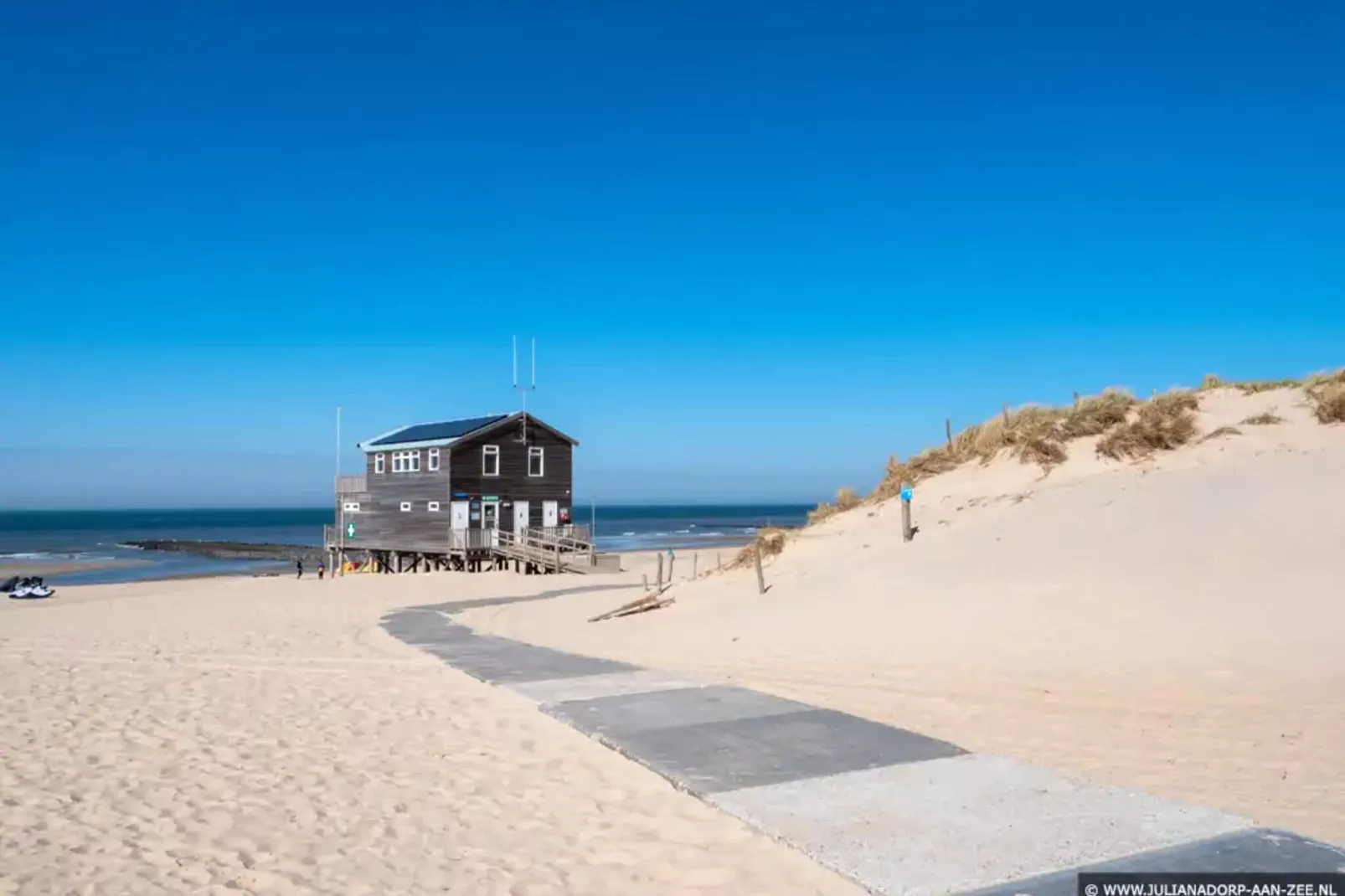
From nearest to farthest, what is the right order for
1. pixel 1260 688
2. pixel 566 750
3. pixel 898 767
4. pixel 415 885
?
pixel 415 885 < pixel 898 767 < pixel 566 750 < pixel 1260 688

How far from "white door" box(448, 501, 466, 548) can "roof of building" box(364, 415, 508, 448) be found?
9.39 ft

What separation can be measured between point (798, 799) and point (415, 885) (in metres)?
2.72

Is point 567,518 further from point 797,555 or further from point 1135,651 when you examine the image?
point 1135,651

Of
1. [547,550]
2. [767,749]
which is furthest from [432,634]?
[547,550]

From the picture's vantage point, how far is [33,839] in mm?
6535

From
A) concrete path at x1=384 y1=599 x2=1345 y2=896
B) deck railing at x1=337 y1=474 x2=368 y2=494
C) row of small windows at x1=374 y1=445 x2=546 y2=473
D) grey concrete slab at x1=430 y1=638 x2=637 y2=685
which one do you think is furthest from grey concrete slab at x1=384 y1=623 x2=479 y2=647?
deck railing at x1=337 y1=474 x2=368 y2=494

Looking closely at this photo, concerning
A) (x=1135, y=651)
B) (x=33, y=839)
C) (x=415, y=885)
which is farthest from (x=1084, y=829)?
(x=33, y=839)

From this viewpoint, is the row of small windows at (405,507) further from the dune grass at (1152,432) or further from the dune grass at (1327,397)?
the dune grass at (1327,397)

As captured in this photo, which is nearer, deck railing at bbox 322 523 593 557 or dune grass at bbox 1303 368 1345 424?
dune grass at bbox 1303 368 1345 424

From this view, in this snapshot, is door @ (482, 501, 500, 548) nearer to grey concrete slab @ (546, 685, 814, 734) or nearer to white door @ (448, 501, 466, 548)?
white door @ (448, 501, 466, 548)

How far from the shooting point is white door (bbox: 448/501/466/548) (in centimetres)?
4097

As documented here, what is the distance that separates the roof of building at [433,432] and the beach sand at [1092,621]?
20703 mm

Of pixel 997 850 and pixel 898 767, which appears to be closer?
pixel 997 850

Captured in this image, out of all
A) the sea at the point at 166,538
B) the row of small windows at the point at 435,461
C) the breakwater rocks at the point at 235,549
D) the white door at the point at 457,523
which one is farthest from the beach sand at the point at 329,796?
the breakwater rocks at the point at 235,549
